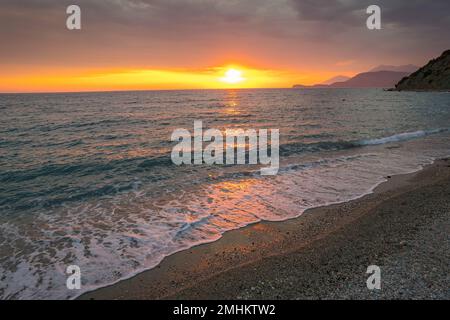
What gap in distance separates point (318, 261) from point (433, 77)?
160 meters

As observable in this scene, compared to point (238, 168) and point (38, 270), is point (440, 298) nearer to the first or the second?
point (38, 270)

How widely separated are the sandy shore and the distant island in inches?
5684

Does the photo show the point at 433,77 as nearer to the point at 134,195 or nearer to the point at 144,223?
the point at 134,195

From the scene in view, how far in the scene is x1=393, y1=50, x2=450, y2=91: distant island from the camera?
12250cm

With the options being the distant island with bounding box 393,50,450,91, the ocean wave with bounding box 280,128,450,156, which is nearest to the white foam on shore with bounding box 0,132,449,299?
the ocean wave with bounding box 280,128,450,156

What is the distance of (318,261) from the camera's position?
707cm

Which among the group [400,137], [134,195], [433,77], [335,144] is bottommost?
[134,195]

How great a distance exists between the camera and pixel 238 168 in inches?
697

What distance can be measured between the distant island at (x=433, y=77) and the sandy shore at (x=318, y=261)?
474 ft

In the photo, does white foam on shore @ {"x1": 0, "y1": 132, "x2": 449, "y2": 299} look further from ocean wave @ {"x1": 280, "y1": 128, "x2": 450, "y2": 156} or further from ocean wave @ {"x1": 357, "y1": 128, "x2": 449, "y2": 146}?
ocean wave @ {"x1": 357, "y1": 128, "x2": 449, "y2": 146}

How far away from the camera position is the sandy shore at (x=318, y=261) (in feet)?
19.4

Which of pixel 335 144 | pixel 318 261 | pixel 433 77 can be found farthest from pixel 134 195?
pixel 433 77
